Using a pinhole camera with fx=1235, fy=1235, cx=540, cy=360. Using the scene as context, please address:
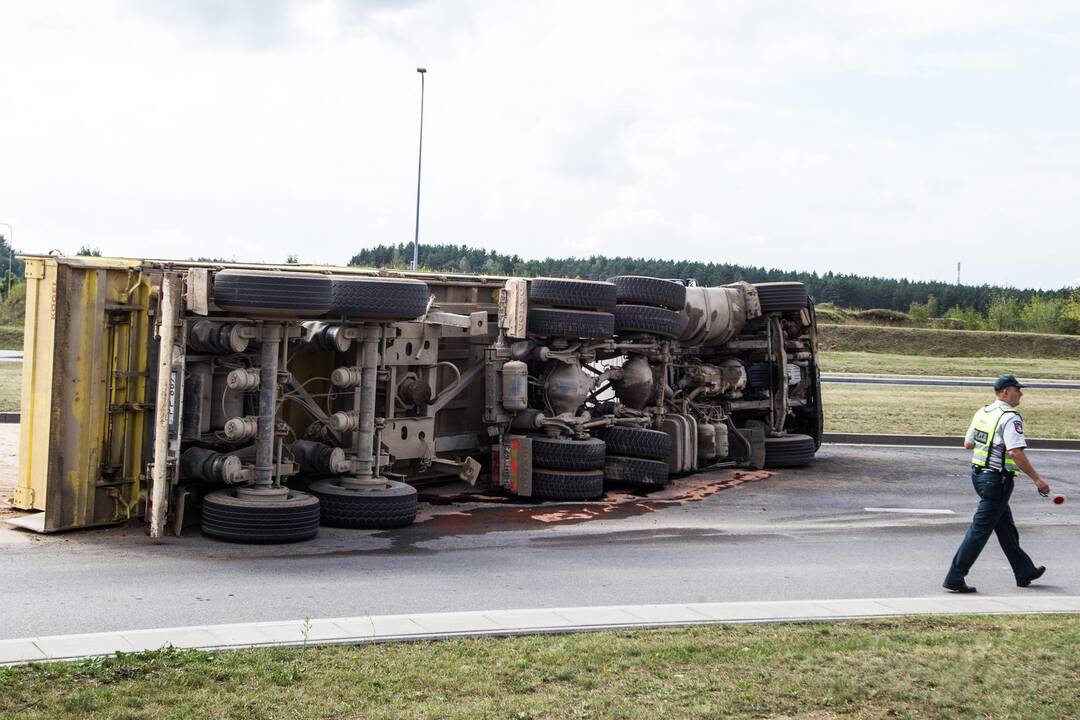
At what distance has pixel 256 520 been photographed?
400 inches

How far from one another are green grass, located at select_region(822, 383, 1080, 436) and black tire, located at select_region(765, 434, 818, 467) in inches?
176

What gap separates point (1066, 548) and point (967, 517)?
1704 mm

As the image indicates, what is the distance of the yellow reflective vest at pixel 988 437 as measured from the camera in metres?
9.40

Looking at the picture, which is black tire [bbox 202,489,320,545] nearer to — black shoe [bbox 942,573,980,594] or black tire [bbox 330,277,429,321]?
black tire [bbox 330,277,429,321]

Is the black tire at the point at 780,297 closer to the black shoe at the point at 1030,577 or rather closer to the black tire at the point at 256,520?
the black shoe at the point at 1030,577

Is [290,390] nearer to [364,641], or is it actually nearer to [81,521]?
[81,521]

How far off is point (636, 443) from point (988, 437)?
5.15m

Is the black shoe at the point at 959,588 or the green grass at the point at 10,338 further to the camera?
the green grass at the point at 10,338

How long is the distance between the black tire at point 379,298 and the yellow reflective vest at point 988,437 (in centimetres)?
488

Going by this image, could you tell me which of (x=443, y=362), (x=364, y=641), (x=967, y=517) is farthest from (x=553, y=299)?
(x=364, y=641)

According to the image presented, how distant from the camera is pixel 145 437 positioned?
1062 centimetres

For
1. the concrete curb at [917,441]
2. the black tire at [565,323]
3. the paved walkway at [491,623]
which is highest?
the black tire at [565,323]

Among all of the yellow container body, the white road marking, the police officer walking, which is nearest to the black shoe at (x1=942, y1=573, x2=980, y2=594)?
the police officer walking

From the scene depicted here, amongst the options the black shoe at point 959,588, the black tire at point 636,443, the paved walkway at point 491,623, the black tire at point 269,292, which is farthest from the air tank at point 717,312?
the paved walkway at point 491,623
